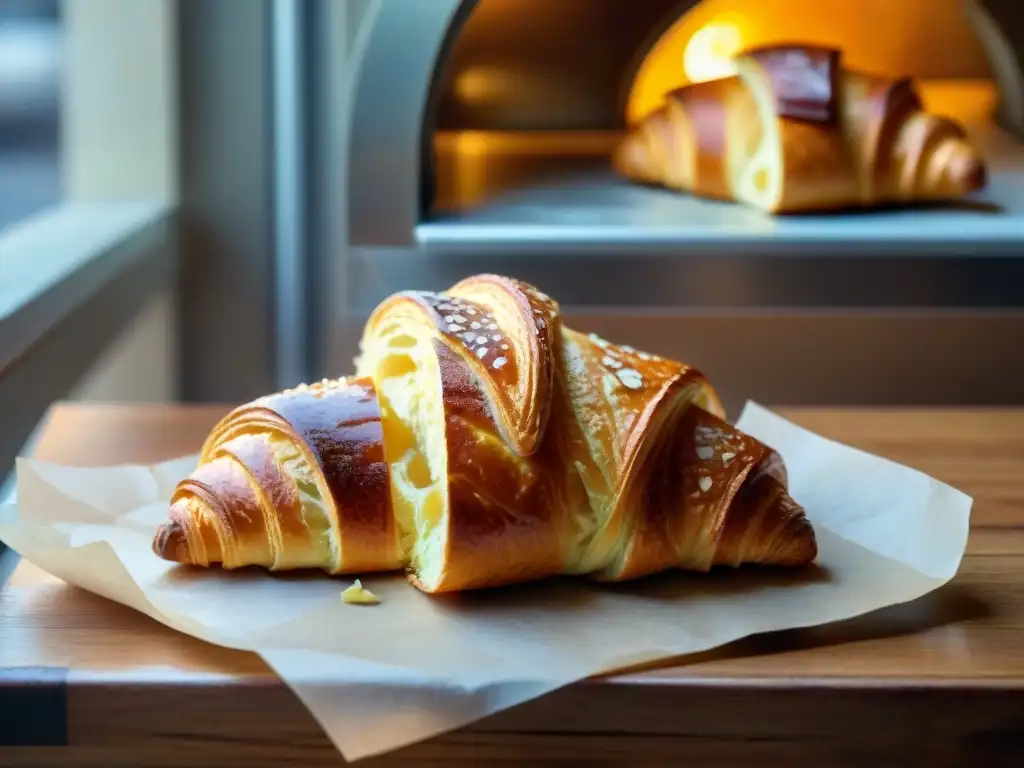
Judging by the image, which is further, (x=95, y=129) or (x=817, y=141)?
(x=95, y=129)

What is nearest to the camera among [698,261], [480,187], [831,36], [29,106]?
[698,261]

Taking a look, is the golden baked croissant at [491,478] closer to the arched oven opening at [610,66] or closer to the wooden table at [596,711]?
the wooden table at [596,711]

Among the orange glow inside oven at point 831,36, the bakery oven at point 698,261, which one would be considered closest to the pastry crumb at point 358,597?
the bakery oven at point 698,261

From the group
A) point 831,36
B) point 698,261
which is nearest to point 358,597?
point 698,261

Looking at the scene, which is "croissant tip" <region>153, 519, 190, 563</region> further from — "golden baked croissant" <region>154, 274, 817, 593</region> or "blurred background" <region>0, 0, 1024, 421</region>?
"blurred background" <region>0, 0, 1024, 421</region>

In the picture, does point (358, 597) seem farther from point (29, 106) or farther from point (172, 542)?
point (29, 106)
